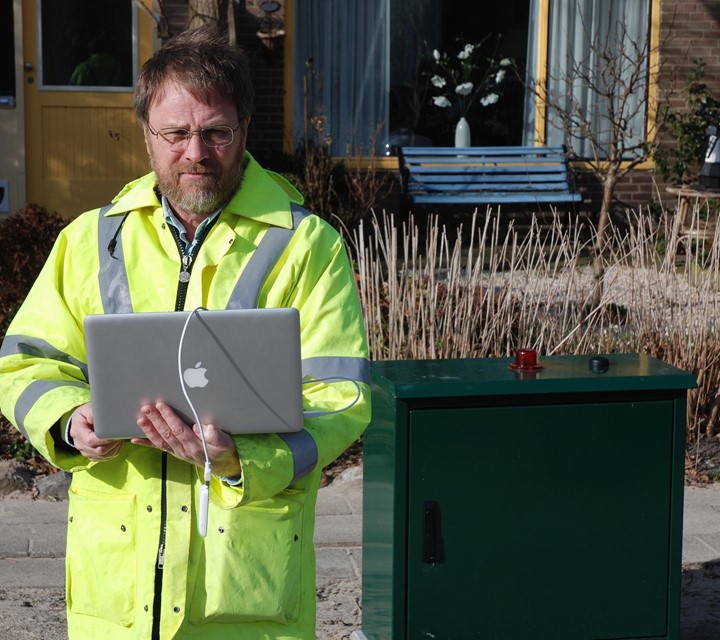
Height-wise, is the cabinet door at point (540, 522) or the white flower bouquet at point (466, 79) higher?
the white flower bouquet at point (466, 79)

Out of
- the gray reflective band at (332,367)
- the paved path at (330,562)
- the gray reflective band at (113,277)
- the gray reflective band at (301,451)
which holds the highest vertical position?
the gray reflective band at (113,277)

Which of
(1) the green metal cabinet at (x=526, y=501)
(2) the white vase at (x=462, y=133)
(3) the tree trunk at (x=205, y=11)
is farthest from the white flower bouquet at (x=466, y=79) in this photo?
(1) the green metal cabinet at (x=526, y=501)

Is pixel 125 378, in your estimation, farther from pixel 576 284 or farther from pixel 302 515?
pixel 576 284

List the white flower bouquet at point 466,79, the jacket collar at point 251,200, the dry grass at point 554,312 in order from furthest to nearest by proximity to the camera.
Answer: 1. the white flower bouquet at point 466,79
2. the dry grass at point 554,312
3. the jacket collar at point 251,200

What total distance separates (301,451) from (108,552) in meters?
0.45

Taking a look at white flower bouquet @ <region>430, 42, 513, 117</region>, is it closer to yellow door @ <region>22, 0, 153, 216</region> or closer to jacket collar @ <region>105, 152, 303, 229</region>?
yellow door @ <region>22, 0, 153, 216</region>

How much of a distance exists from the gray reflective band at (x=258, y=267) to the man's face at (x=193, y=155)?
0.13 m

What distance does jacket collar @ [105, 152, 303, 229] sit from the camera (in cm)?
255

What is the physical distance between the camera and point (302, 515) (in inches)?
100

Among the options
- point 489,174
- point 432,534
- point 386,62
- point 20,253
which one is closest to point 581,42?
point 489,174

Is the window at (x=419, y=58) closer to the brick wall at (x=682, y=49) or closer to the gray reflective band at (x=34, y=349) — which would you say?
the brick wall at (x=682, y=49)

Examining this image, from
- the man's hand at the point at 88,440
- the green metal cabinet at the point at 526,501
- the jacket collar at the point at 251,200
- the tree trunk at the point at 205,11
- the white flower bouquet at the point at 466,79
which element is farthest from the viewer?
the white flower bouquet at the point at 466,79

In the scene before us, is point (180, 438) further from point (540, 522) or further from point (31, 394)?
point (540, 522)

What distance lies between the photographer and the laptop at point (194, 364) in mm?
2211
